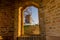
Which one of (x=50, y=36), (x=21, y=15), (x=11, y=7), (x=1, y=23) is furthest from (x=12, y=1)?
(x=50, y=36)

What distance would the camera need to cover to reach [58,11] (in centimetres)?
251

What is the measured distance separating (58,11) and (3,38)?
3137 mm

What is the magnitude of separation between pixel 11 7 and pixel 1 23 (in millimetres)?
876

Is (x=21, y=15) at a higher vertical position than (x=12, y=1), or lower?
lower

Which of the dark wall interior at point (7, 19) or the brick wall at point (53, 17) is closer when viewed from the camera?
the brick wall at point (53, 17)

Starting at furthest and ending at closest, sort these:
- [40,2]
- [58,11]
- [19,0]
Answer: [19,0] < [40,2] < [58,11]

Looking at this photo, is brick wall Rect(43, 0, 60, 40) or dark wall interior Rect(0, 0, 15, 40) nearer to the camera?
brick wall Rect(43, 0, 60, 40)

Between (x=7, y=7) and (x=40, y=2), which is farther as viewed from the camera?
(x=7, y=7)

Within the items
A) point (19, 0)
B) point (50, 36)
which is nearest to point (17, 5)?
point (19, 0)

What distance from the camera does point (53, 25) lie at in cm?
275

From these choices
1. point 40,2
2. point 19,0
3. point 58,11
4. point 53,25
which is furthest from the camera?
point 19,0

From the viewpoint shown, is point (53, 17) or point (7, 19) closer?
point (53, 17)

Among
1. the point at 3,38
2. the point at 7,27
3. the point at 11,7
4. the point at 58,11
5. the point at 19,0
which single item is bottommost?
the point at 3,38

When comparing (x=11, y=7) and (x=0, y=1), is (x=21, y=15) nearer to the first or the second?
(x=11, y=7)
